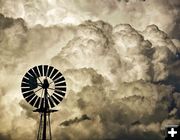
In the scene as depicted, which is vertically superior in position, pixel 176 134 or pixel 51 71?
pixel 51 71

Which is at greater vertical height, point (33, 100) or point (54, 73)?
point (54, 73)

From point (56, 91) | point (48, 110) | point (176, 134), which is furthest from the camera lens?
point (56, 91)

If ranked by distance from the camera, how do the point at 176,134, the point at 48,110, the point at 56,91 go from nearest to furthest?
Result: the point at 176,134, the point at 48,110, the point at 56,91

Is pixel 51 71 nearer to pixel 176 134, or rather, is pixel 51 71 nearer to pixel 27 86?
pixel 27 86

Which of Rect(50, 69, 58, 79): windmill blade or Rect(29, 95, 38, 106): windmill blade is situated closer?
Rect(29, 95, 38, 106): windmill blade

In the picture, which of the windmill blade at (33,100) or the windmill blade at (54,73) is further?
the windmill blade at (54,73)

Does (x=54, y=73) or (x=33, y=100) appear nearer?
(x=33, y=100)

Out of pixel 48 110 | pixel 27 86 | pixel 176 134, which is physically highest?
pixel 27 86

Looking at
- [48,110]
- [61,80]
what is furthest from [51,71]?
[48,110]

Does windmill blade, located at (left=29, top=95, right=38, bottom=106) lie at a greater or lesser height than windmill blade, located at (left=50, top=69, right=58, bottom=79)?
lesser

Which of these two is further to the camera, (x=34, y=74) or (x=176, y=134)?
(x=34, y=74)

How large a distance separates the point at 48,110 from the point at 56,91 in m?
6.33

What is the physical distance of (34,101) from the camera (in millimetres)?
87375

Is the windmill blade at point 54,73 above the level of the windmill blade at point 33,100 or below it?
above
